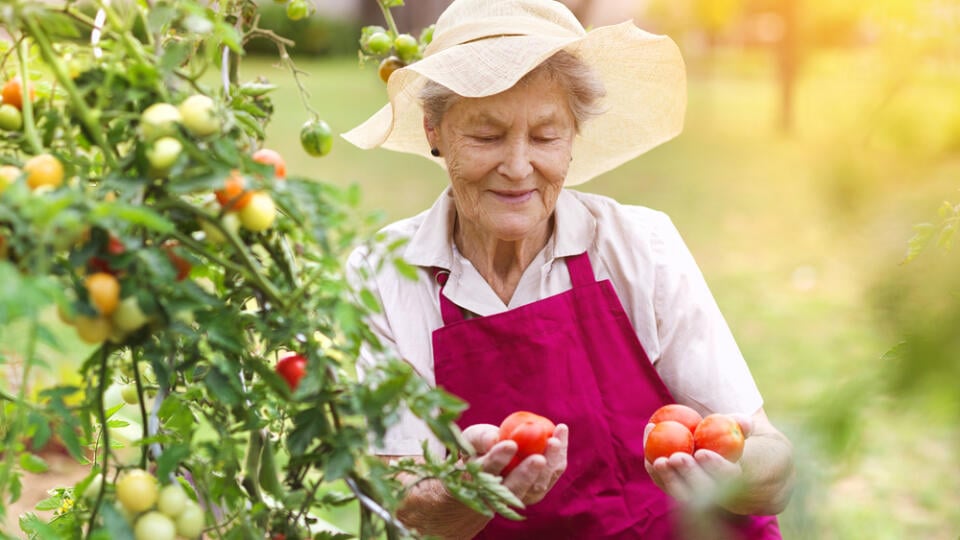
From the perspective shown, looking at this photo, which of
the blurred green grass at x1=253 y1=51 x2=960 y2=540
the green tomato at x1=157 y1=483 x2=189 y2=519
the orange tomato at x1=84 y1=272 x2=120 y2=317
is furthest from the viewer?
the green tomato at x1=157 y1=483 x2=189 y2=519

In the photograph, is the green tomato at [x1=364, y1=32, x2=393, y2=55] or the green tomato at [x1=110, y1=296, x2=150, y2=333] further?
the green tomato at [x1=364, y1=32, x2=393, y2=55]

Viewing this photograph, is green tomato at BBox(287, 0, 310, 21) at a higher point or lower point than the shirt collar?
higher

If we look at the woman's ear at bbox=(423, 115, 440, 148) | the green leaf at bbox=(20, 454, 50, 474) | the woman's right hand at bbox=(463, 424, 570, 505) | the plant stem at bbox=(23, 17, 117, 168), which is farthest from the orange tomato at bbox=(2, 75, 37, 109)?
the woman's ear at bbox=(423, 115, 440, 148)

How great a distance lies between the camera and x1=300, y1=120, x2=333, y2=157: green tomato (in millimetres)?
1617

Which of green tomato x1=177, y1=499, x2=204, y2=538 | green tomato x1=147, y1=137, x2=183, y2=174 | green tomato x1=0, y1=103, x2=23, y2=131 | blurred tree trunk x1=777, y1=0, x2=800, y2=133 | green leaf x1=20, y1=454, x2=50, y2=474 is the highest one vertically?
blurred tree trunk x1=777, y1=0, x2=800, y2=133

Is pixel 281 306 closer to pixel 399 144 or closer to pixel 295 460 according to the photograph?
pixel 295 460

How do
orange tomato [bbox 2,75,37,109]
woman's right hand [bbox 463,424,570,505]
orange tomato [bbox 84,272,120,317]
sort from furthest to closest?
woman's right hand [bbox 463,424,570,505] → orange tomato [bbox 2,75,37,109] → orange tomato [bbox 84,272,120,317]

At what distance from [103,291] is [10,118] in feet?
1.02

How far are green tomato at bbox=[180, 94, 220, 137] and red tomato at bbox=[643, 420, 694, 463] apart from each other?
1.04 m

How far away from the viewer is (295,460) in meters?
1.11

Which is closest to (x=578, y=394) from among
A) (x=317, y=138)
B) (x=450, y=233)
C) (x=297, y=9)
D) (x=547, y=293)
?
(x=547, y=293)

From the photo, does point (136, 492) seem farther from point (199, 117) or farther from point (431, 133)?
Answer: point (431, 133)

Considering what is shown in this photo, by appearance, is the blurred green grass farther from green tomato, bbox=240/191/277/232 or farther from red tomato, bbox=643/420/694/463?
red tomato, bbox=643/420/694/463

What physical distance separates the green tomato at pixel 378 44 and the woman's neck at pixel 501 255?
433 millimetres
